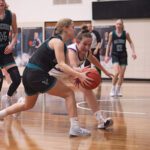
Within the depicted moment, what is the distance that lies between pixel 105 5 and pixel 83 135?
10222 mm

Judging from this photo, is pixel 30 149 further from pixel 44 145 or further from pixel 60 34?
pixel 60 34

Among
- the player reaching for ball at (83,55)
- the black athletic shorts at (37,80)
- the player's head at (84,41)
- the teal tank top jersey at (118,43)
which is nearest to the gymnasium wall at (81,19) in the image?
the teal tank top jersey at (118,43)

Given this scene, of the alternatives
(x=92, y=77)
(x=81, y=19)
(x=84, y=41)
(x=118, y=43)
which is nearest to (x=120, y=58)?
(x=118, y=43)

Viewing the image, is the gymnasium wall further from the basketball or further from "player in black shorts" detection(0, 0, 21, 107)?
the basketball

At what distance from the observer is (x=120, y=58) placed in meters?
8.91

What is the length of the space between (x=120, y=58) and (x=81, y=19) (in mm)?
6213

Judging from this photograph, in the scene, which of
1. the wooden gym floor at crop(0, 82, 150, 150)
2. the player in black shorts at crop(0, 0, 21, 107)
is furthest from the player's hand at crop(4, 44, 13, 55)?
the wooden gym floor at crop(0, 82, 150, 150)

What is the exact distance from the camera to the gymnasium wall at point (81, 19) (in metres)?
13.9

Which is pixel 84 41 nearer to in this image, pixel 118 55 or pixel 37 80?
pixel 37 80

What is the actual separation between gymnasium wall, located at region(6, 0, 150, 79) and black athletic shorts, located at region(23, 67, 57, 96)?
385 inches

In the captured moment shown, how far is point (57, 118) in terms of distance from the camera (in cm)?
584

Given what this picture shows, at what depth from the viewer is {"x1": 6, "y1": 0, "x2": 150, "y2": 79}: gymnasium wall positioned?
1385 centimetres

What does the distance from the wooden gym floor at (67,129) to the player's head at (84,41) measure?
1.08m

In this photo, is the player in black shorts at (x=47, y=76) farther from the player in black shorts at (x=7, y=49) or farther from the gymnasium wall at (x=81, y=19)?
the gymnasium wall at (x=81, y=19)
